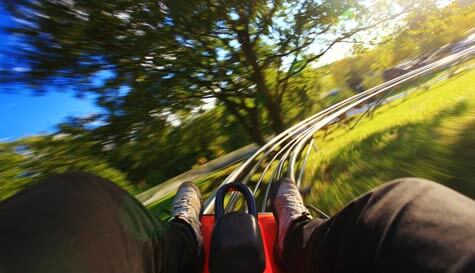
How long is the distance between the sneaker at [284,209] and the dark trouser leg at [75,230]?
26.4 inches

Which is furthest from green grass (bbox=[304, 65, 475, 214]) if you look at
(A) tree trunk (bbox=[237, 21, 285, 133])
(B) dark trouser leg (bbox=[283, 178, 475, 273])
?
(A) tree trunk (bbox=[237, 21, 285, 133])

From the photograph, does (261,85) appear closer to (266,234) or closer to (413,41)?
(413,41)

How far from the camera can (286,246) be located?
1.71 metres

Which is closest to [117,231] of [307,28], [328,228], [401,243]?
[328,228]

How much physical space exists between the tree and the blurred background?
0.8 inches

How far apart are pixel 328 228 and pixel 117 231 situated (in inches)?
31.2

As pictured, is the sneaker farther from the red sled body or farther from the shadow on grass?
the shadow on grass

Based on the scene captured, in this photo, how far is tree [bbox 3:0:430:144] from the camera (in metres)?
4.51

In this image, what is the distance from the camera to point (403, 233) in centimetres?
96

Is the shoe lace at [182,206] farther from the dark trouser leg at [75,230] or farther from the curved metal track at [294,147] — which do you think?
the dark trouser leg at [75,230]

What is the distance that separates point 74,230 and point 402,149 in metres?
3.01

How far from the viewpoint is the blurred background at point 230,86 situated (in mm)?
3414

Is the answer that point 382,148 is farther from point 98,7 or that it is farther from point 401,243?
point 98,7

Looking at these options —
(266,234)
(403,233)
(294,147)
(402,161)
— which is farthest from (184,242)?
(294,147)
